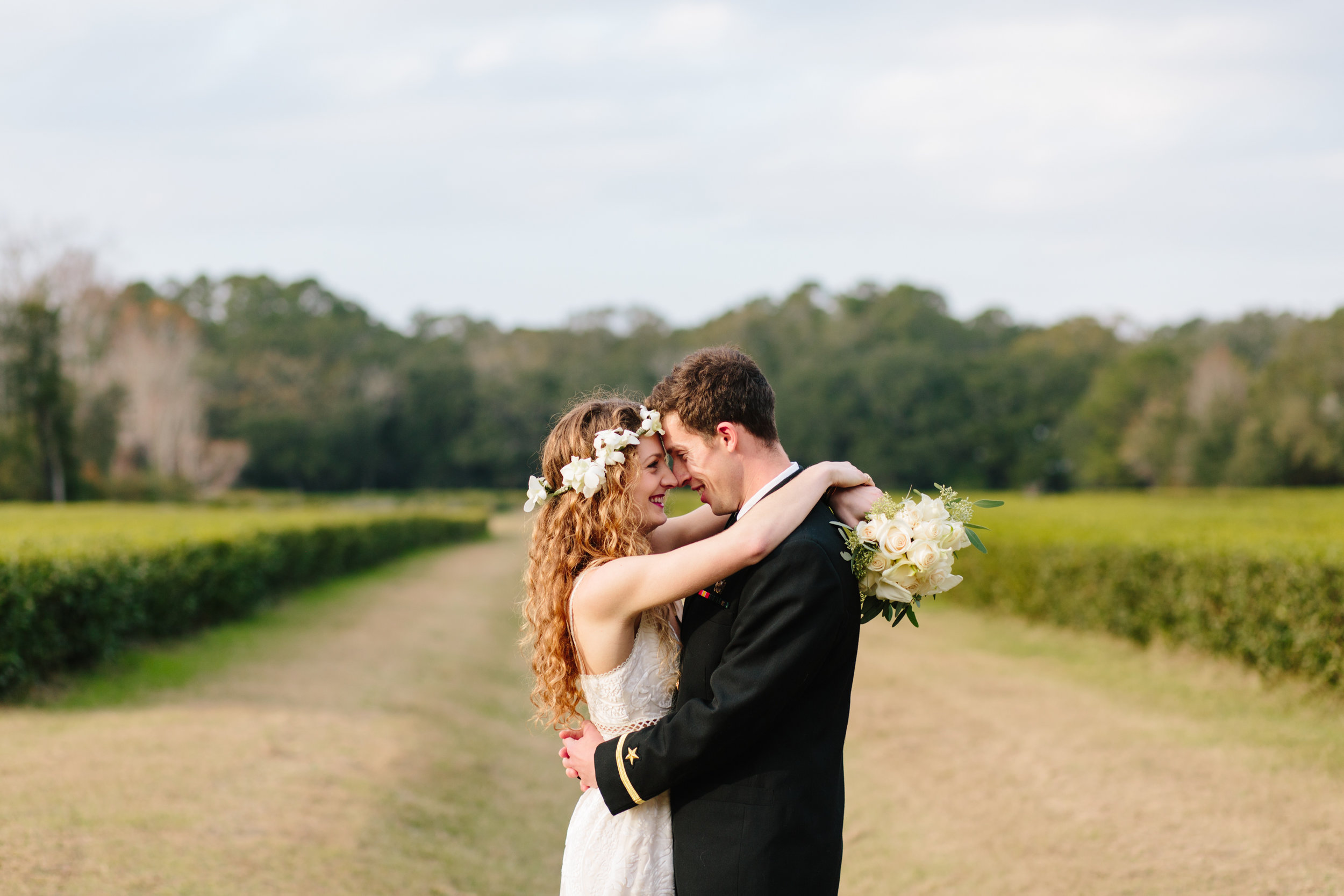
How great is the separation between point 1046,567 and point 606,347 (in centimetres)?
7849

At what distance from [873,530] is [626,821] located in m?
1.00

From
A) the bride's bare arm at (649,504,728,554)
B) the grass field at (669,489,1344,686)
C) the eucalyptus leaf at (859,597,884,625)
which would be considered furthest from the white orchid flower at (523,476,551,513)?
the grass field at (669,489,1344,686)

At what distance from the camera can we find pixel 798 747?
256 cm

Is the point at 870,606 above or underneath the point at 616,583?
underneath

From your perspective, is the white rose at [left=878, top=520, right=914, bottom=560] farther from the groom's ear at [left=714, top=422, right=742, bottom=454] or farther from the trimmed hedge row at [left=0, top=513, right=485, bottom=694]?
the trimmed hedge row at [left=0, top=513, right=485, bottom=694]

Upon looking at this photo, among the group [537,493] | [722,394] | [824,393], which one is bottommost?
[537,493]

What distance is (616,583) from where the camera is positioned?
8.73 feet

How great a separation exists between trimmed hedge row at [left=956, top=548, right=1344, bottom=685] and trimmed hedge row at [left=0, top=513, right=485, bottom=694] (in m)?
10.00

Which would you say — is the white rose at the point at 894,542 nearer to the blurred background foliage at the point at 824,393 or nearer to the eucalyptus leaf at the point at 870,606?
the eucalyptus leaf at the point at 870,606

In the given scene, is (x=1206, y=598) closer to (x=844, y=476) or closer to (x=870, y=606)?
(x=870, y=606)

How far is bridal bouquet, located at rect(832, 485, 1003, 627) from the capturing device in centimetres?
264

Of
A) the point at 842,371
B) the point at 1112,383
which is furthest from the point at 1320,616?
the point at 842,371

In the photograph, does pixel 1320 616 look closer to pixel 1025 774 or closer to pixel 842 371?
pixel 1025 774

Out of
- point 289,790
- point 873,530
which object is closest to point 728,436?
point 873,530
